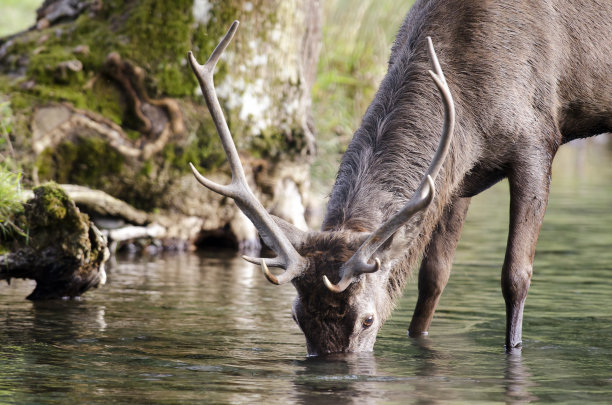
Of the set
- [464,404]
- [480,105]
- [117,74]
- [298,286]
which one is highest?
[117,74]

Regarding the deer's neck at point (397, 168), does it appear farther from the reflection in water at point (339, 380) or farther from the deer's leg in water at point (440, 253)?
the deer's leg in water at point (440, 253)

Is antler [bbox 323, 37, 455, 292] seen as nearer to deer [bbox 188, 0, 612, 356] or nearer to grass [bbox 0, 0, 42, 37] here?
deer [bbox 188, 0, 612, 356]

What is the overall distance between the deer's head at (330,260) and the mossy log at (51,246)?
7.91ft

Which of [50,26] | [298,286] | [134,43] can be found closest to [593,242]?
[134,43]

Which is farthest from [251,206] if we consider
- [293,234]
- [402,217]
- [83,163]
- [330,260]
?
[83,163]

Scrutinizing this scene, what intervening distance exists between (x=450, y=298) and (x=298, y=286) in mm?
3285

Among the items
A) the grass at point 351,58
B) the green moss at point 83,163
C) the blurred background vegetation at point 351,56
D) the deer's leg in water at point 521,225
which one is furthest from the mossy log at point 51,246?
the blurred background vegetation at point 351,56

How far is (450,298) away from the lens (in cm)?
851

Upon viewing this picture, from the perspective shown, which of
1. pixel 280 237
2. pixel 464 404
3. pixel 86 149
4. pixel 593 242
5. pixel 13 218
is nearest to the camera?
pixel 464 404

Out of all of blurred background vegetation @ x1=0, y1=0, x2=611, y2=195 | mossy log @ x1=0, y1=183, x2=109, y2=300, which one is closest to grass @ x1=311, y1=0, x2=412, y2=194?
blurred background vegetation @ x1=0, y1=0, x2=611, y2=195

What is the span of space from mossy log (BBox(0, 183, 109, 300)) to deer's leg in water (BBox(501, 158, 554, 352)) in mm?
3072

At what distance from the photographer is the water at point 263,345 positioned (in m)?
4.97

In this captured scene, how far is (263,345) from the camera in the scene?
20.9 feet

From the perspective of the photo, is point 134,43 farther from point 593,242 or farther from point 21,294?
point 593,242
